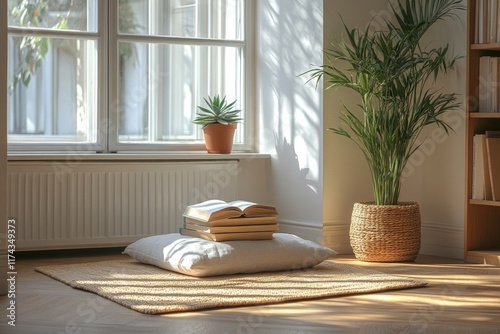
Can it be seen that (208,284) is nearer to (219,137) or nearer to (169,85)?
(219,137)

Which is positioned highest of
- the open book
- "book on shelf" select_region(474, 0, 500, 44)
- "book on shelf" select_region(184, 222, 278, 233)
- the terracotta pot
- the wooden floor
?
"book on shelf" select_region(474, 0, 500, 44)

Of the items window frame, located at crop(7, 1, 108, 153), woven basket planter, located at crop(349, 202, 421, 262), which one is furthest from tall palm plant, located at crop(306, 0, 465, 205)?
window frame, located at crop(7, 1, 108, 153)

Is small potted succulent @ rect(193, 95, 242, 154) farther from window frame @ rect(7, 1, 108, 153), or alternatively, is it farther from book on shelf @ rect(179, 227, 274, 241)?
book on shelf @ rect(179, 227, 274, 241)

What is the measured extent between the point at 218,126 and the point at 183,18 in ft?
2.39

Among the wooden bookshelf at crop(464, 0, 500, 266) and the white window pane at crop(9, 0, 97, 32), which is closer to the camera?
the wooden bookshelf at crop(464, 0, 500, 266)

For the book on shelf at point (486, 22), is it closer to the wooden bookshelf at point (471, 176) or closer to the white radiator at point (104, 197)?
the wooden bookshelf at point (471, 176)

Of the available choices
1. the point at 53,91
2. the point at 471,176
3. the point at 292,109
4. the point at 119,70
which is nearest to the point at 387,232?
the point at 471,176

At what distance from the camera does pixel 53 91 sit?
5.23 metres

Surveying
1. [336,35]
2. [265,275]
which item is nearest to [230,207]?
[265,275]

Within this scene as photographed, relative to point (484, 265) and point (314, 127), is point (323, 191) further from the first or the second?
point (484, 265)

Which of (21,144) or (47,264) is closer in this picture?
(47,264)

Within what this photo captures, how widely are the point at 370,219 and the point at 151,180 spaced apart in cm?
130

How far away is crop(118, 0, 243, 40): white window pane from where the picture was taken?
5.42 m

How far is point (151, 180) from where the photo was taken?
5.25 meters
